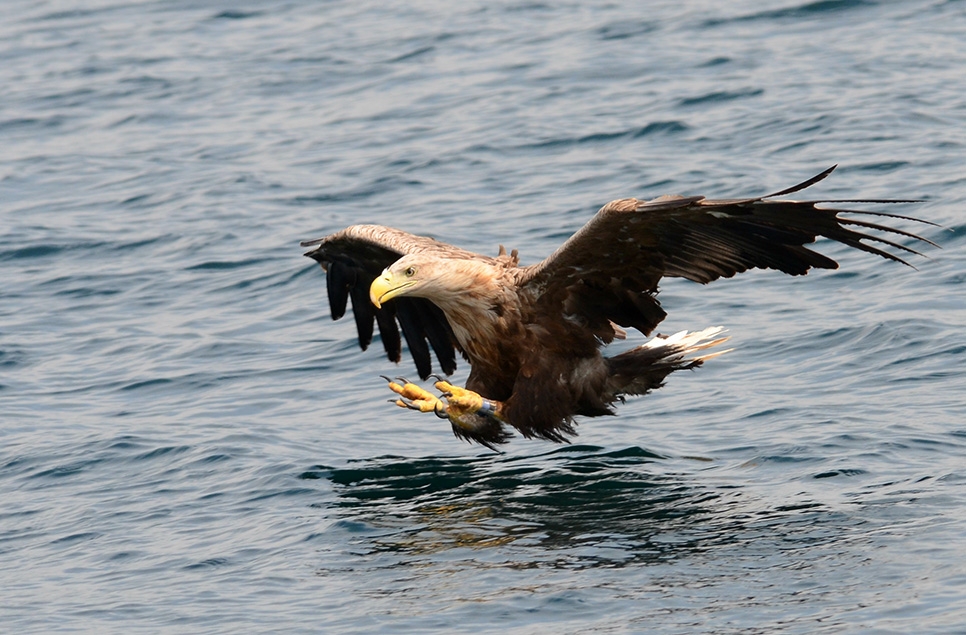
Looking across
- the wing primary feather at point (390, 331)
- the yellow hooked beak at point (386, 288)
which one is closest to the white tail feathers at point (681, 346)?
the yellow hooked beak at point (386, 288)

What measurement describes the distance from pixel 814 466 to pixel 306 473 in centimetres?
269

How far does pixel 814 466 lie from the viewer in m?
7.64

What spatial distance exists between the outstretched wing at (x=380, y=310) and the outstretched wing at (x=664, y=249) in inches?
59.1

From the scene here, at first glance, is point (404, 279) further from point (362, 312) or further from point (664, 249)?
point (362, 312)

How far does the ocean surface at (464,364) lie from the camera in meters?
6.54

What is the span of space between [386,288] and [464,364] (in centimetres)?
236

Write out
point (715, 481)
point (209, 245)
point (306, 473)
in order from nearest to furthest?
point (715, 481) → point (306, 473) → point (209, 245)

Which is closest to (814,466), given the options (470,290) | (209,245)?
(470,290)

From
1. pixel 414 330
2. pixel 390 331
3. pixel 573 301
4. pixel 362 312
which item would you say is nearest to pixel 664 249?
pixel 573 301

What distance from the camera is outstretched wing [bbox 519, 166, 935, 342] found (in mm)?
6773

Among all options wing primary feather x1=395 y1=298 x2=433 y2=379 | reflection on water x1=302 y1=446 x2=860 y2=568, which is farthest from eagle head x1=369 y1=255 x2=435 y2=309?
wing primary feather x1=395 y1=298 x2=433 y2=379

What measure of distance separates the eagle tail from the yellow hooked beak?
1196 millimetres

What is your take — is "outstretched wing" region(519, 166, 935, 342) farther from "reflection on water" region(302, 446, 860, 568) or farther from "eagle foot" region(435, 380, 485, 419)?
"reflection on water" region(302, 446, 860, 568)

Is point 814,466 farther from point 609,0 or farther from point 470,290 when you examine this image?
point 609,0
